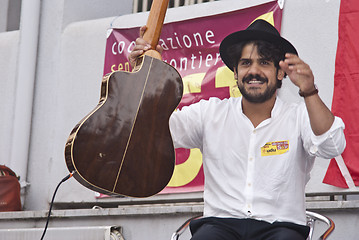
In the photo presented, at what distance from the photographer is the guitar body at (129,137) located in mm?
2738

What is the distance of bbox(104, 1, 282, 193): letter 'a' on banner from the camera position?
4.86m

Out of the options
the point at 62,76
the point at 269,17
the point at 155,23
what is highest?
the point at 269,17

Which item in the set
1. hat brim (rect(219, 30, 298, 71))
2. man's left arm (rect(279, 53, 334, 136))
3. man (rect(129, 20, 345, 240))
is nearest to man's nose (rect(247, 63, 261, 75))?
man (rect(129, 20, 345, 240))

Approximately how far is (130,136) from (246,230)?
648 mm

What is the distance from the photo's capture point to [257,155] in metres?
2.89

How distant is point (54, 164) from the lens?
566 centimetres

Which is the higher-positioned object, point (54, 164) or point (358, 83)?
point (358, 83)

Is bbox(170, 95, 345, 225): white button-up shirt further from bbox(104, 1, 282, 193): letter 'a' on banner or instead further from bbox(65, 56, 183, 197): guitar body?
bbox(104, 1, 282, 193): letter 'a' on banner

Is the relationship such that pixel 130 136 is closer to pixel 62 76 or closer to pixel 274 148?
pixel 274 148

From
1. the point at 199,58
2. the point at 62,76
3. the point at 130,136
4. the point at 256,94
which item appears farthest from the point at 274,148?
the point at 62,76

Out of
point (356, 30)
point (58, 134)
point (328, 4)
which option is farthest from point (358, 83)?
point (58, 134)

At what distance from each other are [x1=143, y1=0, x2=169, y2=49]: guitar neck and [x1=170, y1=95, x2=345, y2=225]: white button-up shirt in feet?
1.23

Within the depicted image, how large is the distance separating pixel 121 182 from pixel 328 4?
2.58m

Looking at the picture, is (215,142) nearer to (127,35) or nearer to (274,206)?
(274,206)
